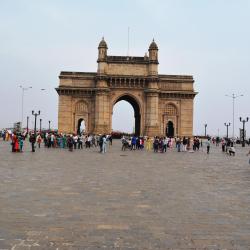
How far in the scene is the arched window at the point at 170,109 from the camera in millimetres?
63691

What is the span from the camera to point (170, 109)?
63.8m

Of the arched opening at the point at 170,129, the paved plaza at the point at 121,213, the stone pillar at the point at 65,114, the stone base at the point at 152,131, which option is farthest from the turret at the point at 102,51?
the paved plaza at the point at 121,213

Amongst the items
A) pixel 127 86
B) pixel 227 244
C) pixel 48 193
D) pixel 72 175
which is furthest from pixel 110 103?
pixel 227 244

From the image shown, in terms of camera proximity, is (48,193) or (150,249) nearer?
(150,249)

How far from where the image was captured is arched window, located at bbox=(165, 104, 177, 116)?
63.7 metres

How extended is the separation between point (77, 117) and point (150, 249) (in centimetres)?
5800

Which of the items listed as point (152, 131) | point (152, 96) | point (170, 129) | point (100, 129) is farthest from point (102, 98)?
point (170, 129)

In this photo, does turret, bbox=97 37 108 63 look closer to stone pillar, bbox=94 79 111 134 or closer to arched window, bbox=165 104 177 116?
stone pillar, bbox=94 79 111 134

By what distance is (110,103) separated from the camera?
61.7 metres

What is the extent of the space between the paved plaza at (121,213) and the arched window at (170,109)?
165ft

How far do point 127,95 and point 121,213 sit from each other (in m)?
54.8

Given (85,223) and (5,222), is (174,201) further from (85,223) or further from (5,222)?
(5,222)

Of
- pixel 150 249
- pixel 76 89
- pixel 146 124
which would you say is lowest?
pixel 150 249

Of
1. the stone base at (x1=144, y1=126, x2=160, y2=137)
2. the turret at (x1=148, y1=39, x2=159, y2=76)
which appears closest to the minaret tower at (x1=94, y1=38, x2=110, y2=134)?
the stone base at (x1=144, y1=126, x2=160, y2=137)
